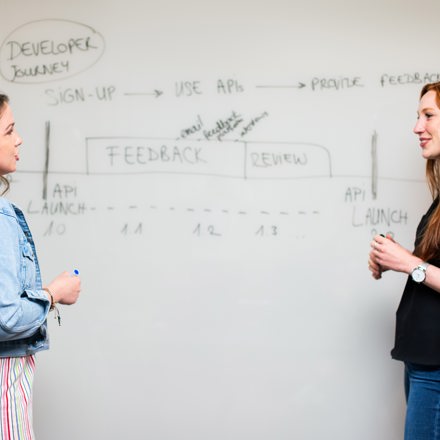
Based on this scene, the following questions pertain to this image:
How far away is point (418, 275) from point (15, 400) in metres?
0.93

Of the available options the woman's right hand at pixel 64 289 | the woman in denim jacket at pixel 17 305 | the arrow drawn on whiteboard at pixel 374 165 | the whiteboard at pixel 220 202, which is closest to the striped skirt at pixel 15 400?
the woman in denim jacket at pixel 17 305

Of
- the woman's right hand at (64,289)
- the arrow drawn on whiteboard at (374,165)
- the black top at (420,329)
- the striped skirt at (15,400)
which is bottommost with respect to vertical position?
the striped skirt at (15,400)

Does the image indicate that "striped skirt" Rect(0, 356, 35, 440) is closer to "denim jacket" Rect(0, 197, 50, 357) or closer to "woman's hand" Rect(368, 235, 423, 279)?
"denim jacket" Rect(0, 197, 50, 357)

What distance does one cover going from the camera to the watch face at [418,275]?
143 cm

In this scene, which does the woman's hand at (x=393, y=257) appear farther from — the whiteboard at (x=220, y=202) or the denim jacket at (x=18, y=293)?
the denim jacket at (x=18, y=293)

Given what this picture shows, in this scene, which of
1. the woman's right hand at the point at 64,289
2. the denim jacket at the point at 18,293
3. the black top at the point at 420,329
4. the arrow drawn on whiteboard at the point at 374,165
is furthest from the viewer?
the arrow drawn on whiteboard at the point at 374,165

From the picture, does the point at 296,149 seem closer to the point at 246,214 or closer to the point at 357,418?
the point at 246,214

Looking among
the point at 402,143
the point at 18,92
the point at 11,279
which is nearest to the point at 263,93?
the point at 402,143

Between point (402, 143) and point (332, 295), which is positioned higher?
point (402, 143)

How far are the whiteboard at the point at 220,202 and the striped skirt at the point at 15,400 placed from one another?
68 centimetres

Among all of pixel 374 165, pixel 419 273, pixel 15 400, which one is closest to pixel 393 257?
pixel 419 273

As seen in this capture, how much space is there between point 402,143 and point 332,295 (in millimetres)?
521

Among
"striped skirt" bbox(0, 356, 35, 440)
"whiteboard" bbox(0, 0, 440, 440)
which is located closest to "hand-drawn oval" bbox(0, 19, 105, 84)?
"whiteboard" bbox(0, 0, 440, 440)

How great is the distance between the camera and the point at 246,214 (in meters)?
1.96
